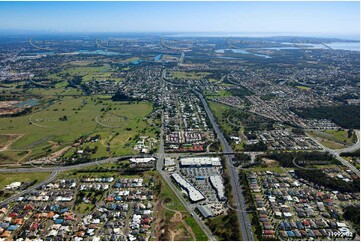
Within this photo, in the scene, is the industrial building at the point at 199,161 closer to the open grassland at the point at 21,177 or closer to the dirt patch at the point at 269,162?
the dirt patch at the point at 269,162

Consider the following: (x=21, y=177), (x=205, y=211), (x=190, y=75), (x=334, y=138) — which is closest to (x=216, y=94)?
(x=190, y=75)

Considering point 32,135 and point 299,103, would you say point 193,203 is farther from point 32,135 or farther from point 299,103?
point 299,103

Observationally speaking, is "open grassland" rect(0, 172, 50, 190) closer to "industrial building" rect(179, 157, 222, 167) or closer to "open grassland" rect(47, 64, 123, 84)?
"industrial building" rect(179, 157, 222, 167)

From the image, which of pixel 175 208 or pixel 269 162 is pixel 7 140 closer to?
pixel 175 208

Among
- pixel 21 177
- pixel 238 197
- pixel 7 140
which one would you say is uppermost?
pixel 238 197

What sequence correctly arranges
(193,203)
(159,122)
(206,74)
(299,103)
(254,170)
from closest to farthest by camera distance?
(193,203) → (254,170) → (159,122) → (299,103) → (206,74)

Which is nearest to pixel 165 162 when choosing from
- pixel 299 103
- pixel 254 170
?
pixel 254 170
